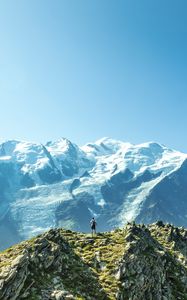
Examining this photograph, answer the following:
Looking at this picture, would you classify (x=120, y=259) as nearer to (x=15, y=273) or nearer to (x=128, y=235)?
(x=128, y=235)

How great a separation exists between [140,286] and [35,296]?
15.3 m

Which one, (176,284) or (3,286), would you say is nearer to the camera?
(3,286)

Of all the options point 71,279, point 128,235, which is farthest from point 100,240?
point 71,279

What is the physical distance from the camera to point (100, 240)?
220ft

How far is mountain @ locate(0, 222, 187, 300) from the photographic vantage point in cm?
4431

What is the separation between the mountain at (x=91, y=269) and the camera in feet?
145

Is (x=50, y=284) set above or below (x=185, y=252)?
above

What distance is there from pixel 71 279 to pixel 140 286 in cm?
899

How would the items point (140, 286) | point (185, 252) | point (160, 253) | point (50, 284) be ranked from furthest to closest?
point (185, 252), point (160, 253), point (140, 286), point (50, 284)

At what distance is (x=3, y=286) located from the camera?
139 feet

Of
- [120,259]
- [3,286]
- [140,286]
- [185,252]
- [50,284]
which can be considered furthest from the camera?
[185,252]

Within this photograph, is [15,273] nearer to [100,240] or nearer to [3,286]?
[3,286]

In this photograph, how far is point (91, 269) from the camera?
54875 millimetres

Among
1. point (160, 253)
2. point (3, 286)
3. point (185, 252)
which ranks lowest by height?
point (185, 252)
